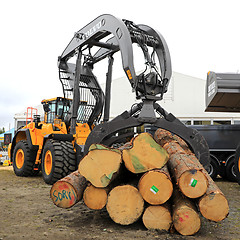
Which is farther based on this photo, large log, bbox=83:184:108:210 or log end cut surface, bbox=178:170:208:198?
large log, bbox=83:184:108:210

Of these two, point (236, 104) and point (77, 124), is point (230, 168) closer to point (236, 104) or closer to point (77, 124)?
point (236, 104)

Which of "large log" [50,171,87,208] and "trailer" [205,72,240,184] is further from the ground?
"trailer" [205,72,240,184]

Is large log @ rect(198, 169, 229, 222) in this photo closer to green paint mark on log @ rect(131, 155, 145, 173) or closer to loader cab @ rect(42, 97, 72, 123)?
green paint mark on log @ rect(131, 155, 145, 173)

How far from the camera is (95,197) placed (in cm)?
429

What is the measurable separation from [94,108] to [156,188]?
5.61m

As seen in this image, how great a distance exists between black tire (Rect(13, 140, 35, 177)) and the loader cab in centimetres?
120

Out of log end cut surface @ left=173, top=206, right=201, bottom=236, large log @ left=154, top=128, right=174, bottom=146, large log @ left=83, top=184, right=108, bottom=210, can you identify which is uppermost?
large log @ left=154, top=128, right=174, bottom=146

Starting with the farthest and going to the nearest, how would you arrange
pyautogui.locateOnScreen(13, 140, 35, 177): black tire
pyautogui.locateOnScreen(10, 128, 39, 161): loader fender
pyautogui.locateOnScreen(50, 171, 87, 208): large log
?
pyautogui.locateOnScreen(13, 140, 35, 177): black tire → pyautogui.locateOnScreen(10, 128, 39, 161): loader fender → pyautogui.locateOnScreen(50, 171, 87, 208): large log

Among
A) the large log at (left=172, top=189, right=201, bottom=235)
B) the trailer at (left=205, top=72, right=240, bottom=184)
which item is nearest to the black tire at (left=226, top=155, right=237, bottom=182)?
the trailer at (left=205, top=72, right=240, bottom=184)

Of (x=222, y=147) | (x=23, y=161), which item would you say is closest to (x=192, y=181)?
(x=222, y=147)

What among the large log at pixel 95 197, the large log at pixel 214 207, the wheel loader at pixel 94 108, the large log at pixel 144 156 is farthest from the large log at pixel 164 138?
the large log at pixel 214 207

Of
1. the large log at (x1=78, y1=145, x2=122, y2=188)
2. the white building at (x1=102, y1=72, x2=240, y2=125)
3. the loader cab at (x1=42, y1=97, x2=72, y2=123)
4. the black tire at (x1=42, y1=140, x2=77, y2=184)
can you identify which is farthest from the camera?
the white building at (x1=102, y1=72, x2=240, y2=125)

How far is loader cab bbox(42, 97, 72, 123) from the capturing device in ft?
31.9

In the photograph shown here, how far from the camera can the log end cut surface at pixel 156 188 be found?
3.94 m
